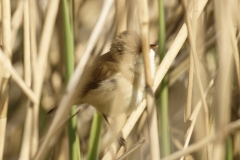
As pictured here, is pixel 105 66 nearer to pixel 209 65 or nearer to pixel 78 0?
pixel 78 0

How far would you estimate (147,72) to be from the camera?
140 cm

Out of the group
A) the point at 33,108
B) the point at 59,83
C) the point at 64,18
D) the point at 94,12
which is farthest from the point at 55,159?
the point at 94,12

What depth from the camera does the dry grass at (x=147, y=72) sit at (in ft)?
4.43

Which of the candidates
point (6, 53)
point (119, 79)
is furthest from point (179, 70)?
point (6, 53)

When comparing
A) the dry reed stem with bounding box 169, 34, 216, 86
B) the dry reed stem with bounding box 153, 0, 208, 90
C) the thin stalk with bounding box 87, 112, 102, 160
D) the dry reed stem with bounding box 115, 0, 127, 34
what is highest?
the dry reed stem with bounding box 115, 0, 127, 34

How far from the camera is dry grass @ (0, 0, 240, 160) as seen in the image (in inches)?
53.2

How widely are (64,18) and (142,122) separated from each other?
748mm

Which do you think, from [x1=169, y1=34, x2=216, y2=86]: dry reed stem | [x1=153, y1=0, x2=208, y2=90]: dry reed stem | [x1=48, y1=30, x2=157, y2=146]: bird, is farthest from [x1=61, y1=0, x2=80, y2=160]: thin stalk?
[x1=169, y1=34, x2=216, y2=86]: dry reed stem

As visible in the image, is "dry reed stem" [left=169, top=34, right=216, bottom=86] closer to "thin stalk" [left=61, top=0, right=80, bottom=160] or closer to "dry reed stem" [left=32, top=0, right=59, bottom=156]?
"thin stalk" [left=61, top=0, right=80, bottom=160]

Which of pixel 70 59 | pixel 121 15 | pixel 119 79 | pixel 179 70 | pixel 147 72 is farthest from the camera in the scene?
pixel 179 70

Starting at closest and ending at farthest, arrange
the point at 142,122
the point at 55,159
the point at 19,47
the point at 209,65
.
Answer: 1. the point at 55,159
2. the point at 142,122
3. the point at 209,65
4. the point at 19,47

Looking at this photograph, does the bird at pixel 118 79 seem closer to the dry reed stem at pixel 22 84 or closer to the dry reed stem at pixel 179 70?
the dry reed stem at pixel 179 70

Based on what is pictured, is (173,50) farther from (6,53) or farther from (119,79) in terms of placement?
(6,53)

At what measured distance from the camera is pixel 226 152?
79.0 inches
